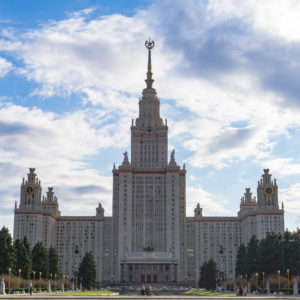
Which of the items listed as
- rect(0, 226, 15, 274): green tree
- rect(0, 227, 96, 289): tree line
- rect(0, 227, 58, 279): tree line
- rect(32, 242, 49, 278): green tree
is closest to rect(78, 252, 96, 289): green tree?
rect(0, 227, 96, 289): tree line

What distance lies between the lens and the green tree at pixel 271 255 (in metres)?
126

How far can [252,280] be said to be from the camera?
134m

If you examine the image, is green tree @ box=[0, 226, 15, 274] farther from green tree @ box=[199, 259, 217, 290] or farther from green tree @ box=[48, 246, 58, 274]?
green tree @ box=[199, 259, 217, 290]

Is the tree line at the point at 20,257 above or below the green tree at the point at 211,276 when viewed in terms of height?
above

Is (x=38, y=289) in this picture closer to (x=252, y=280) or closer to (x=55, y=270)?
(x=55, y=270)

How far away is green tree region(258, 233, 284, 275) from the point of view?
126 m

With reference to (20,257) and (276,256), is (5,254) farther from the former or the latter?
(276,256)

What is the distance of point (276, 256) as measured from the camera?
5025 inches

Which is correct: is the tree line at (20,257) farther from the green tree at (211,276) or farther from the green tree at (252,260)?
the green tree at (252,260)

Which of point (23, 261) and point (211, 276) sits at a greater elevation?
point (23, 261)

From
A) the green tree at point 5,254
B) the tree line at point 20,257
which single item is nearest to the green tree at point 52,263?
the tree line at point 20,257

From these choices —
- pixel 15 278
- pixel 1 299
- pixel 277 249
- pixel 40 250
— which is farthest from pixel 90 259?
pixel 1 299

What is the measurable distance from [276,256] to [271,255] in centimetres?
138

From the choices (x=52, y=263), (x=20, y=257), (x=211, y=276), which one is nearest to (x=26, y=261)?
(x=20, y=257)
